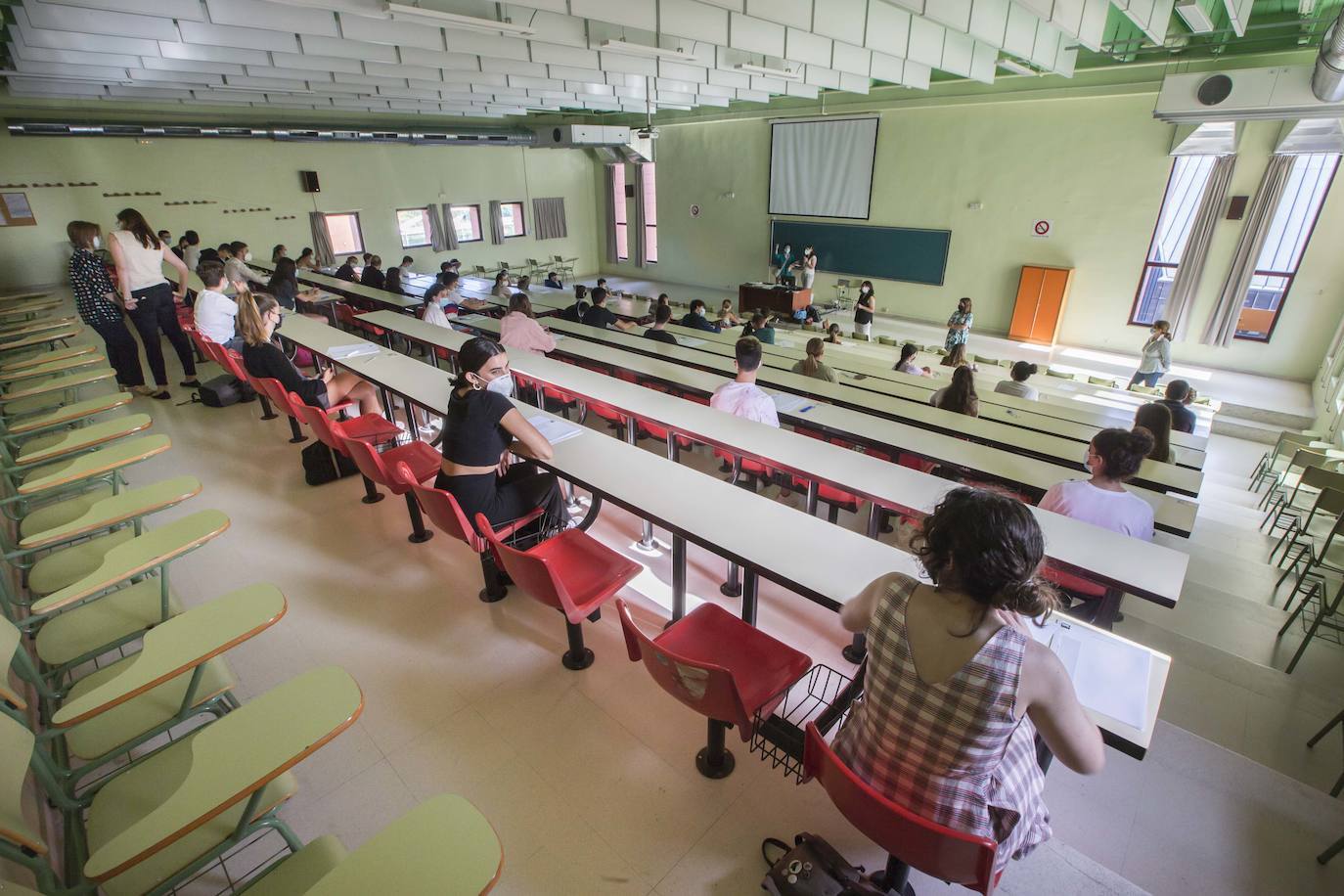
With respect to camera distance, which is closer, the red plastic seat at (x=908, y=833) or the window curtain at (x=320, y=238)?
the red plastic seat at (x=908, y=833)

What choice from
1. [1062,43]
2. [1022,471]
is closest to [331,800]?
[1022,471]

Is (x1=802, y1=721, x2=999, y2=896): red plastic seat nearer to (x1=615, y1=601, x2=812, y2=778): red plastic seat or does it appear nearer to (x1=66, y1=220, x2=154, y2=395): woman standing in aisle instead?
(x1=615, y1=601, x2=812, y2=778): red plastic seat

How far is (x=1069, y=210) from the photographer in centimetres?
850

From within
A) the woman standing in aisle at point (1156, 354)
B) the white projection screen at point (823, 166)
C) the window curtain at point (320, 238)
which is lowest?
the woman standing in aisle at point (1156, 354)

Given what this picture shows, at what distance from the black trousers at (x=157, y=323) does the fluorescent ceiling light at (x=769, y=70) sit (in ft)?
19.2

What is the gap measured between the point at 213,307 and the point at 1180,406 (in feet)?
24.2

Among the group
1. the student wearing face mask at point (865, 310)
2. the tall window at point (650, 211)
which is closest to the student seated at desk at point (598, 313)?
the student wearing face mask at point (865, 310)

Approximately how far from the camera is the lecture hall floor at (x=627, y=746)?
1780 millimetres

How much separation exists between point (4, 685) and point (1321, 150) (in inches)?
400

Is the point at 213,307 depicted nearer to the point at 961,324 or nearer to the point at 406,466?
the point at 406,466

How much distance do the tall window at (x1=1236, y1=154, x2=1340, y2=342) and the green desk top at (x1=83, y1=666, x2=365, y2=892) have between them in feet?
33.7

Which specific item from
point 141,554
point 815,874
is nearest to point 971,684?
point 815,874

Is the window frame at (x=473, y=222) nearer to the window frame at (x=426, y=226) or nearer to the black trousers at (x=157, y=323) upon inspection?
the window frame at (x=426, y=226)

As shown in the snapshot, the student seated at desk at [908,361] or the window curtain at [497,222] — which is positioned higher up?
the window curtain at [497,222]
